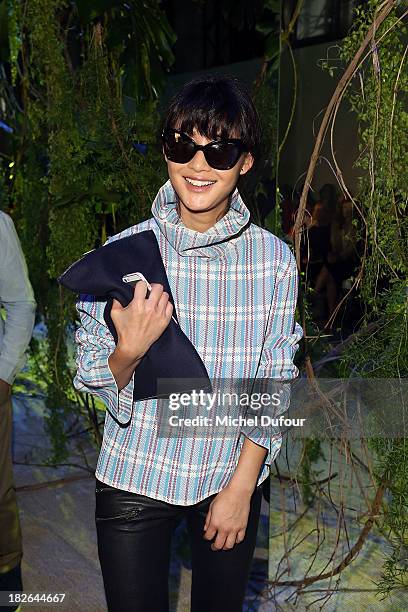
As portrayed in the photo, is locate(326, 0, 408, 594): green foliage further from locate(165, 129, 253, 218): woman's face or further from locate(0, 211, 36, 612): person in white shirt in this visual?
locate(0, 211, 36, 612): person in white shirt

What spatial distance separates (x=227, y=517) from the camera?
151 centimetres

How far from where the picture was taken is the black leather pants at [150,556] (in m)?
1.52

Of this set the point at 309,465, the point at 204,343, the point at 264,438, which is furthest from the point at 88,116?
the point at 264,438

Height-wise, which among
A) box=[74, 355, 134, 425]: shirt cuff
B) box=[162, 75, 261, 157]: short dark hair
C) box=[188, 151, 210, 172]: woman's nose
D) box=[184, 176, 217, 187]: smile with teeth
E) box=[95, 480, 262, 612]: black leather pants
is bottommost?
box=[95, 480, 262, 612]: black leather pants

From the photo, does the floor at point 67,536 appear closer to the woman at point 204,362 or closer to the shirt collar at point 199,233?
the woman at point 204,362

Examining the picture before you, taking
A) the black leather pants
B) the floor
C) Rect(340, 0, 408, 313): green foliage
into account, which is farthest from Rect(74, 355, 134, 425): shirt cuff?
the floor

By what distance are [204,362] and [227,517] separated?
0.29 meters

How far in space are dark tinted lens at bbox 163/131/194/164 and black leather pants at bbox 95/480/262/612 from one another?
2.09ft

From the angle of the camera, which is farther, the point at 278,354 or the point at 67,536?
the point at 67,536

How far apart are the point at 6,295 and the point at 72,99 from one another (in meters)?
1.07

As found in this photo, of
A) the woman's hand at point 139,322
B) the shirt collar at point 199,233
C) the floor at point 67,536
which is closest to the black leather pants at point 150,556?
the woman's hand at point 139,322

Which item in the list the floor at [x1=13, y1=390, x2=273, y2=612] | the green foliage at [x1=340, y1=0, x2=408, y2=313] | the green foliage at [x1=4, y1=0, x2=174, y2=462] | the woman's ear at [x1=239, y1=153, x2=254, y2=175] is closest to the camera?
the woman's ear at [x1=239, y1=153, x2=254, y2=175]

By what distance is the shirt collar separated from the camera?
1.53 m

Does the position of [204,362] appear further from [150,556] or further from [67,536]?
[67,536]
